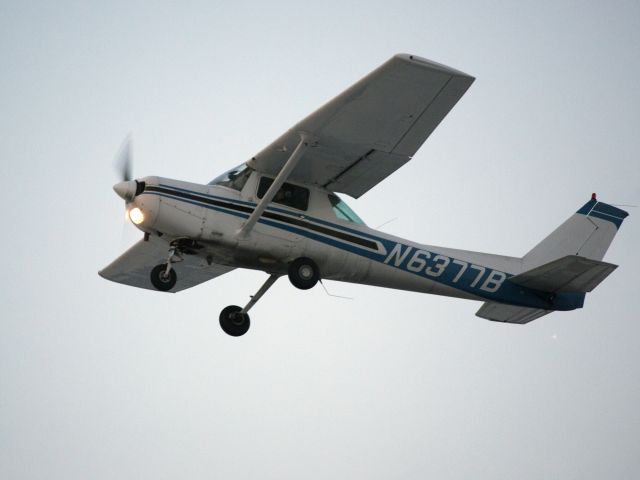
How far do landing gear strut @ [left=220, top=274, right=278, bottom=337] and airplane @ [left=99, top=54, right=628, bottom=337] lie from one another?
2 cm

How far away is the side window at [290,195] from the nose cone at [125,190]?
1903 millimetres

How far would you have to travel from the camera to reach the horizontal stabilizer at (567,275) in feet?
46.3

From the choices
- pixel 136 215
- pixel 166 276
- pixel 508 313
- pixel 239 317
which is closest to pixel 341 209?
pixel 239 317

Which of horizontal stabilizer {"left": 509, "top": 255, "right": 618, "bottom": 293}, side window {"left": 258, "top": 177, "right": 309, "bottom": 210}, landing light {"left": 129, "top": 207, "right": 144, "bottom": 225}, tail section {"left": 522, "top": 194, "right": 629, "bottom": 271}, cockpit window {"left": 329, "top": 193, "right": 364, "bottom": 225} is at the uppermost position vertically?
tail section {"left": 522, "top": 194, "right": 629, "bottom": 271}

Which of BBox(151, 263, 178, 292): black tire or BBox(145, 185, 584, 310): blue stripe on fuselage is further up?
BBox(145, 185, 584, 310): blue stripe on fuselage

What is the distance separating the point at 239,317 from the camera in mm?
14828

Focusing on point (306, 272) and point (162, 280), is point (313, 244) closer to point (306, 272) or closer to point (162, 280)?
point (306, 272)

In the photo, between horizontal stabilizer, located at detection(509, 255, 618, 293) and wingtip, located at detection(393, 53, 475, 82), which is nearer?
wingtip, located at detection(393, 53, 475, 82)

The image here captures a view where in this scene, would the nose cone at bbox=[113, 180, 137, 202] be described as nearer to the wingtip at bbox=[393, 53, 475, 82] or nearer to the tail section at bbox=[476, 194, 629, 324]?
the wingtip at bbox=[393, 53, 475, 82]

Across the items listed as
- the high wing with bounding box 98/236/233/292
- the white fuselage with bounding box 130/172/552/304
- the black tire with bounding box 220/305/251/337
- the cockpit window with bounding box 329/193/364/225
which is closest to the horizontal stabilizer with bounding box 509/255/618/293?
the white fuselage with bounding box 130/172/552/304

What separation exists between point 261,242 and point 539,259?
498 cm

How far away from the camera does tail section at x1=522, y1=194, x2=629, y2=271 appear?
51.3ft

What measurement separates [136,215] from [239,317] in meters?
2.66

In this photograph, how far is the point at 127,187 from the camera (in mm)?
13086
